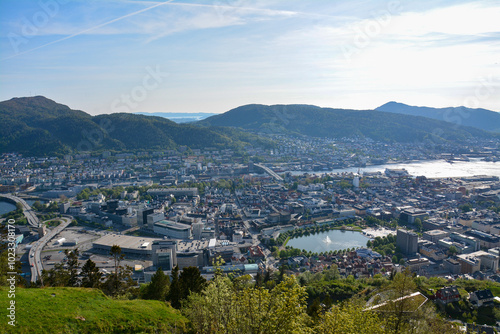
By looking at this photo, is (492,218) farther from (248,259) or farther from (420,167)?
(420,167)

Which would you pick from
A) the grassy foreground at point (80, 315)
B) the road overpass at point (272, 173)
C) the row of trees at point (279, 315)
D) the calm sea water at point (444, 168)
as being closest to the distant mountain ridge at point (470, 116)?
the calm sea water at point (444, 168)

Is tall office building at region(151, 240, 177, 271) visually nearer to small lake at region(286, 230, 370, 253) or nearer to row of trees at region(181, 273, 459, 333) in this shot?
small lake at region(286, 230, 370, 253)

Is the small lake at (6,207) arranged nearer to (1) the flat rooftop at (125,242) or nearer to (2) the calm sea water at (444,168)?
(1) the flat rooftop at (125,242)

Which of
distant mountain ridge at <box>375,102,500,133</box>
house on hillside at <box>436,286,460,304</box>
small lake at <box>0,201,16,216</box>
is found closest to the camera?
house on hillside at <box>436,286,460,304</box>

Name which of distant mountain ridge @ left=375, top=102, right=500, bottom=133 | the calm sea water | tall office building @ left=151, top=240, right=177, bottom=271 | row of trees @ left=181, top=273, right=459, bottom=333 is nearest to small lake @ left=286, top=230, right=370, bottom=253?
tall office building @ left=151, top=240, right=177, bottom=271

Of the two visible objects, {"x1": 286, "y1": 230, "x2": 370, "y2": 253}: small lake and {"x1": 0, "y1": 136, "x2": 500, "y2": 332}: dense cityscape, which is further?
{"x1": 286, "y1": 230, "x2": 370, "y2": 253}: small lake

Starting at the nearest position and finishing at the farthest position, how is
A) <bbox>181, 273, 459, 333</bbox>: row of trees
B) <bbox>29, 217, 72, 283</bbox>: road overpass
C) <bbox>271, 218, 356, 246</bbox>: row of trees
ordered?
<bbox>181, 273, 459, 333</bbox>: row of trees
<bbox>29, 217, 72, 283</bbox>: road overpass
<bbox>271, 218, 356, 246</bbox>: row of trees
